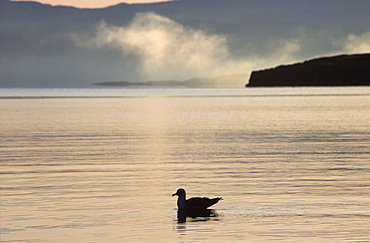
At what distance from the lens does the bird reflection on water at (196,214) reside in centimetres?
1942

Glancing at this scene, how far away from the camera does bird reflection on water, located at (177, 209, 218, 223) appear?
19422 millimetres

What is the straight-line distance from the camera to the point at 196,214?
20.2 meters

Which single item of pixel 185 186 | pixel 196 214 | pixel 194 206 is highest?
pixel 185 186

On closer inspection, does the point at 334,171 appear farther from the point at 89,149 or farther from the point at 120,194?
the point at 89,149

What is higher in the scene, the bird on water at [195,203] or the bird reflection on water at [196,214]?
the bird on water at [195,203]

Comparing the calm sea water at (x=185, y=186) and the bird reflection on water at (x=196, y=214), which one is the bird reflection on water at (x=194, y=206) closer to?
the bird reflection on water at (x=196, y=214)

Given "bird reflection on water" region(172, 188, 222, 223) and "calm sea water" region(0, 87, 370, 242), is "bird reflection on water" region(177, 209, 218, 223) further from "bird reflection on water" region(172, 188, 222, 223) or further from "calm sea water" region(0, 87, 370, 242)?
"calm sea water" region(0, 87, 370, 242)

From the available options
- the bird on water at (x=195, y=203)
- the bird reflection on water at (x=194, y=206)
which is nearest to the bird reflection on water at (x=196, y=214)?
the bird reflection on water at (x=194, y=206)

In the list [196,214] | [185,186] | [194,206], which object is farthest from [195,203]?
[185,186]

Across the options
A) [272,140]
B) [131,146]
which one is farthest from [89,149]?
[272,140]

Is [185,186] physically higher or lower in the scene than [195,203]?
higher

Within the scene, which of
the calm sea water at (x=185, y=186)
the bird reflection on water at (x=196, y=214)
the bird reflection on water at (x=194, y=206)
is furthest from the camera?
the bird reflection on water at (x=194, y=206)

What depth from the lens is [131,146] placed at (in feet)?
133

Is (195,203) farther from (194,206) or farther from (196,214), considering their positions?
(196,214)
